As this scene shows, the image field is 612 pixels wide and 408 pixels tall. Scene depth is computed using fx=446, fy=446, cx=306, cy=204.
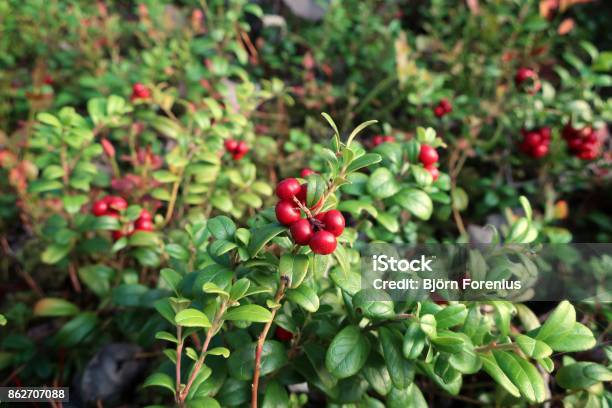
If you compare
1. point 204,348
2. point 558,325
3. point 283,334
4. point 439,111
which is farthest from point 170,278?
point 439,111

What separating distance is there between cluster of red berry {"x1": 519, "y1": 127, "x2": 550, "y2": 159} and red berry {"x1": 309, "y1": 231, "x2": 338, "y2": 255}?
2084 mm

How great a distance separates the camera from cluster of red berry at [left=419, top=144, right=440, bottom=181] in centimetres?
154

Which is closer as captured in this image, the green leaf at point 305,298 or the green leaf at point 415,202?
the green leaf at point 305,298

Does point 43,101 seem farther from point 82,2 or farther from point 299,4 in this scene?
point 299,4

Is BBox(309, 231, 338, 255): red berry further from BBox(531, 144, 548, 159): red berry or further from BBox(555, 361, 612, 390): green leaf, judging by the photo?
BBox(531, 144, 548, 159): red berry

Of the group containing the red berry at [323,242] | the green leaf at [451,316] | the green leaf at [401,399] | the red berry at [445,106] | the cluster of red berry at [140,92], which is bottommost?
the green leaf at [401,399]

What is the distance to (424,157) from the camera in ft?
5.12

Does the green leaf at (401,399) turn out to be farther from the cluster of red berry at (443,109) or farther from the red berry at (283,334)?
the cluster of red berry at (443,109)

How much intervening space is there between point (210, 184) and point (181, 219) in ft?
0.73

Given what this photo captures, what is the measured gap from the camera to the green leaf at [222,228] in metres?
1.08

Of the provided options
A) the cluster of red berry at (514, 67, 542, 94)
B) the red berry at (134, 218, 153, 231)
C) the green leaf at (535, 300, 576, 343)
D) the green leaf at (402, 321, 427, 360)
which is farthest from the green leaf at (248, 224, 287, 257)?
the cluster of red berry at (514, 67, 542, 94)

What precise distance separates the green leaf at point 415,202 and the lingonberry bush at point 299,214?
0.03 ft

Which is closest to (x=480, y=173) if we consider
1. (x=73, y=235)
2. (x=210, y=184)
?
(x=210, y=184)

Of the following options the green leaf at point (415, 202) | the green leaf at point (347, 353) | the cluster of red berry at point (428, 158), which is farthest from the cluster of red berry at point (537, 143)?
the green leaf at point (347, 353)
